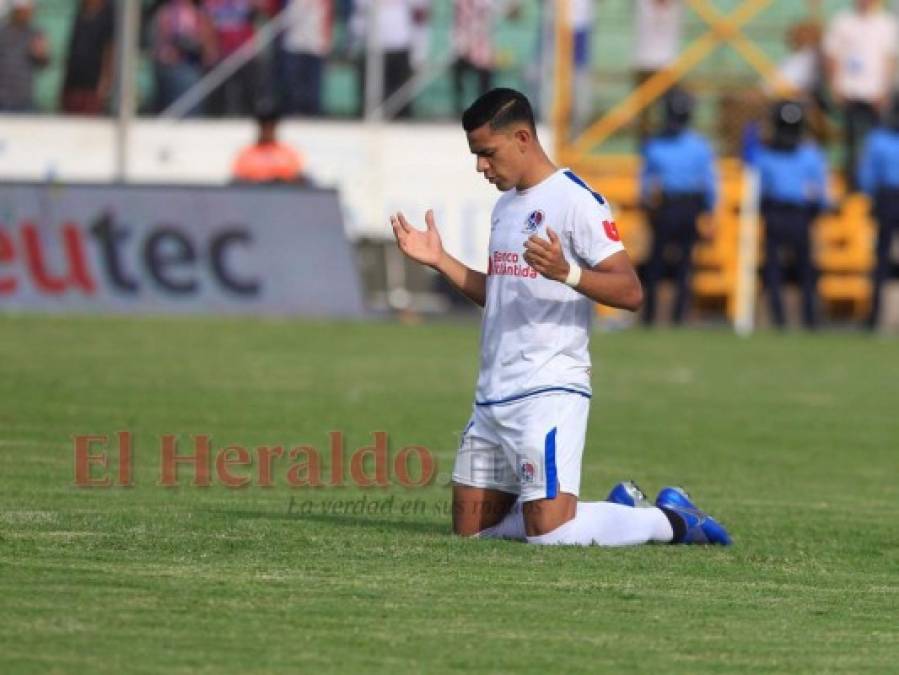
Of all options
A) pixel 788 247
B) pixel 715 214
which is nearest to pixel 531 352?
pixel 788 247

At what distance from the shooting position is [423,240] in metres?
9.22

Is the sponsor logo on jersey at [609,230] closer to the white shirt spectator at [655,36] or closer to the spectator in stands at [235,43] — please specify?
the spectator in stands at [235,43]

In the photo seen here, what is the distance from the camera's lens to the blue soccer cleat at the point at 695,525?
942 cm

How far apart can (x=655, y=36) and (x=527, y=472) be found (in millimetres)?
19066

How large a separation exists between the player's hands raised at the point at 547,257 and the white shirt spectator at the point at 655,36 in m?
19.2

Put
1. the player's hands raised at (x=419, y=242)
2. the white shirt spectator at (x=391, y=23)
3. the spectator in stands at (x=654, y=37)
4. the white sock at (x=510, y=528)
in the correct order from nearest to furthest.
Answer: the player's hands raised at (x=419, y=242) < the white sock at (x=510, y=528) < the white shirt spectator at (x=391, y=23) < the spectator in stands at (x=654, y=37)

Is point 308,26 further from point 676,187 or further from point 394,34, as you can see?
point 676,187

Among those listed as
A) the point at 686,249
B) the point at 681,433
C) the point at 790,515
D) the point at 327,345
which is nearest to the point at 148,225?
the point at 327,345

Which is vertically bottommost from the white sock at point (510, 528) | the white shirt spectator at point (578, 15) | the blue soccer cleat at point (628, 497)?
the white sock at point (510, 528)

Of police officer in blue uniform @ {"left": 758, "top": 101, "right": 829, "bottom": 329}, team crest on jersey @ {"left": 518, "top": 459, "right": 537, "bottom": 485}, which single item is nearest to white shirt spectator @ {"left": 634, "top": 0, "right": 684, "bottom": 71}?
police officer in blue uniform @ {"left": 758, "top": 101, "right": 829, "bottom": 329}

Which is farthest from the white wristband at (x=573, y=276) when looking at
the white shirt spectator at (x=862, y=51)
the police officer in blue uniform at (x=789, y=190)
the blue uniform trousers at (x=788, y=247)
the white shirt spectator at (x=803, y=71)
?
the white shirt spectator at (x=803, y=71)

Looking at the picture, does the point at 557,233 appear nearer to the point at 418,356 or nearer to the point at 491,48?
the point at 418,356

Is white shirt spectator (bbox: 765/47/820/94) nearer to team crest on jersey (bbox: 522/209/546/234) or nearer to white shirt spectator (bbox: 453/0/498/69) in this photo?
white shirt spectator (bbox: 453/0/498/69)

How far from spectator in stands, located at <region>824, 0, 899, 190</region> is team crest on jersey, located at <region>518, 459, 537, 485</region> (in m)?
18.6
